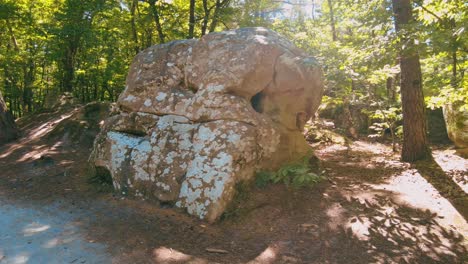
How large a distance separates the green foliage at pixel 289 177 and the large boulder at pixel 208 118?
0.24m

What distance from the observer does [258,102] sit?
300 inches

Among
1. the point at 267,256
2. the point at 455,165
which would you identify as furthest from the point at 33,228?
the point at 455,165

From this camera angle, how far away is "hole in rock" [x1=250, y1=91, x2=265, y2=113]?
24.8 ft

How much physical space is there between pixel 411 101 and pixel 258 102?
4.20 meters

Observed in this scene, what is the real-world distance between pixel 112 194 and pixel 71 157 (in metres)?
3.44

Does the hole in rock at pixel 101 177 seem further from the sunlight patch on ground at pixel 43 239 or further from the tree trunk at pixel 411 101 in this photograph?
the tree trunk at pixel 411 101

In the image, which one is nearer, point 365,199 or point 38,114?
point 365,199

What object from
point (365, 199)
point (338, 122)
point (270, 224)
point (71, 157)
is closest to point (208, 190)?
point (270, 224)

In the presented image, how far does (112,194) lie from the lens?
22.3 ft

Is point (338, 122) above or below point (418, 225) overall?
above

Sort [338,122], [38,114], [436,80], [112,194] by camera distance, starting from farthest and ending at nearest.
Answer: [338,122] → [38,114] → [436,80] → [112,194]

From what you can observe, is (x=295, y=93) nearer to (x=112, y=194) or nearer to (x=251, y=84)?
(x=251, y=84)

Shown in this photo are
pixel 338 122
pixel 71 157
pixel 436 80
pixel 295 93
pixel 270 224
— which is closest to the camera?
pixel 270 224

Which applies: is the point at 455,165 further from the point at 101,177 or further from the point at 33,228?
the point at 33,228
